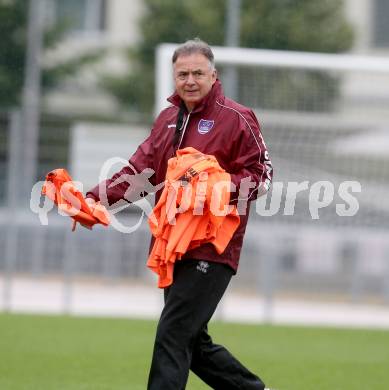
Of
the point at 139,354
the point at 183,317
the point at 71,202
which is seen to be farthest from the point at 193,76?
the point at 139,354

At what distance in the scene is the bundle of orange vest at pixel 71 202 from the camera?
6.46 m

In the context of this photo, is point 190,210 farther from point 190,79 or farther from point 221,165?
point 190,79

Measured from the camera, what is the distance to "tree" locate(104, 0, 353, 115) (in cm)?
2159

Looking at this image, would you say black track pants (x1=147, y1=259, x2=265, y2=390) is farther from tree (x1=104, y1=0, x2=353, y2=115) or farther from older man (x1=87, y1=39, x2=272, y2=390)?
tree (x1=104, y1=0, x2=353, y2=115)

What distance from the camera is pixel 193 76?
6.39 meters

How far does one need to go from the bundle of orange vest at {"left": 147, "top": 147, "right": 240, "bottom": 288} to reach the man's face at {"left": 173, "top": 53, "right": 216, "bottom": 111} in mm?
315

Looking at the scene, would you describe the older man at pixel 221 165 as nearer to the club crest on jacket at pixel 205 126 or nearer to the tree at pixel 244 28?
the club crest on jacket at pixel 205 126

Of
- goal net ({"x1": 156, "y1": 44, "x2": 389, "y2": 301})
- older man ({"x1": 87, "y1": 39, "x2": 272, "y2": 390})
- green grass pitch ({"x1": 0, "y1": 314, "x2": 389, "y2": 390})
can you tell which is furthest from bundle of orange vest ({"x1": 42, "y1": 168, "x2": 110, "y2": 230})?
goal net ({"x1": 156, "y1": 44, "x2": 389, "y2": 301})

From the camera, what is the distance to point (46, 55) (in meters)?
25.9

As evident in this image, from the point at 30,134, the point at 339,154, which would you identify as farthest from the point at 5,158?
the point at 339,154

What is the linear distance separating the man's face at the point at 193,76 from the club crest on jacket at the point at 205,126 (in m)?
0.11

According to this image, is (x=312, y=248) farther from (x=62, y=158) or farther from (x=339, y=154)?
(x=62, y=158)

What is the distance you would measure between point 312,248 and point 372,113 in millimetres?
2108

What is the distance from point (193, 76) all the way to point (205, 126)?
0.27 meters
